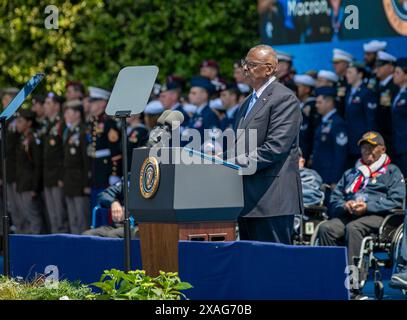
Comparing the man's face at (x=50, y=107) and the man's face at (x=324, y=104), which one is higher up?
the man's face at (x=324, y=104)

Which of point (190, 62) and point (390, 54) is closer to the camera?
point (390, 54)

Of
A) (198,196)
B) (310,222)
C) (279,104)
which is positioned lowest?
(310,222)

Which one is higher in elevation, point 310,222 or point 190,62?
point 190,62

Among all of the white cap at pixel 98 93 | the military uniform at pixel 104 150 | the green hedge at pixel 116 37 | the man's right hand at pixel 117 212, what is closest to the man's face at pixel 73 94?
the white cap at pixel 98 93

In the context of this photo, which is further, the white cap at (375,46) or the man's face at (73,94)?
the man's face at (73,94)

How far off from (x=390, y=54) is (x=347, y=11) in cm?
73

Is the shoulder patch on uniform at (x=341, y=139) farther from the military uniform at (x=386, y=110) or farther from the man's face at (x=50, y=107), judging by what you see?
the man's face at (x=50, y=107)

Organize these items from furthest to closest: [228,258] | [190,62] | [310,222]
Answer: [190,62]
[310,222]
[228,258]

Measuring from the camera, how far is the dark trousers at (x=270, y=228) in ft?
27.0

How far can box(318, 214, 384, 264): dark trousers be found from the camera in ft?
→ 32.8

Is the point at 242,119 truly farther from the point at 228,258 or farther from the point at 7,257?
the point at 7,257

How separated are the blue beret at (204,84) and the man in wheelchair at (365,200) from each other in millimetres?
3463

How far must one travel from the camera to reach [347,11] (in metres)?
12.6

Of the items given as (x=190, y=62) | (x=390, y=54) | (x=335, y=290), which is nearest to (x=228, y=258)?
(x=335, y=290)
